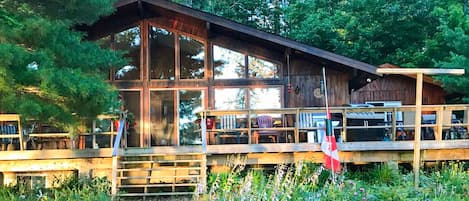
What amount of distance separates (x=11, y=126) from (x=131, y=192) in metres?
3.30

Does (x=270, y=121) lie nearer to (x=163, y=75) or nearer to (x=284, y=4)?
(x=163, y=75)

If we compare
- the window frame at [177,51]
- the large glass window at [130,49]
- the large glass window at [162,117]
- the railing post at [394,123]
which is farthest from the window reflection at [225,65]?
the railing post at [394,123]

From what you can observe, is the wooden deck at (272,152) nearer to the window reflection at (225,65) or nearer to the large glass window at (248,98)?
the large glass window at (248,98)

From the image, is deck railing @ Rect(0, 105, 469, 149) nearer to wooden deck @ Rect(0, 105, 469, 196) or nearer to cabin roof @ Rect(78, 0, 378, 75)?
wooden deck @ Rect(0, 105, 469, 196)

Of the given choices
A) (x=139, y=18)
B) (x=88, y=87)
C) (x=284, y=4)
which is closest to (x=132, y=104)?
(x=139, y=18)

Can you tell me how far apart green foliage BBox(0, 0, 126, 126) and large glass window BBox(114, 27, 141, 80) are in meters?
3.36

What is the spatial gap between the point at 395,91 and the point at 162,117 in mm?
8201

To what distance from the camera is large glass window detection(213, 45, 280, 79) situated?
10906mm

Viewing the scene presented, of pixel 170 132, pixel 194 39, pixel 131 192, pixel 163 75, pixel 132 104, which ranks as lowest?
pixel 131 192

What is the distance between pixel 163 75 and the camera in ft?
35.9

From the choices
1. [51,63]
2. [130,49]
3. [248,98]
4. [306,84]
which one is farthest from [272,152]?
[51,63]

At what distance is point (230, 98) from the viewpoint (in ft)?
36.1

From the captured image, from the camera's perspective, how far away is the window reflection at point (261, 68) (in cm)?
1091

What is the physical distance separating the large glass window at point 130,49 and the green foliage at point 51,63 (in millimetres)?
3362
